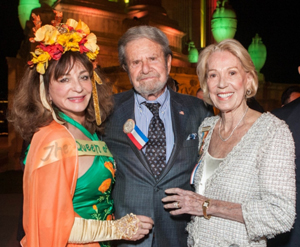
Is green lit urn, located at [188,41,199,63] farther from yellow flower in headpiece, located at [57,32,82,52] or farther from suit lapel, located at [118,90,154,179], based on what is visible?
yellow flower in headpiece, located at [57,32,82,52]

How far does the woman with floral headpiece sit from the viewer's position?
1772 millimetres

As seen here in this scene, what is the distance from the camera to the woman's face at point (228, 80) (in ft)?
6.97

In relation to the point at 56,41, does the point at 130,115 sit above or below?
below

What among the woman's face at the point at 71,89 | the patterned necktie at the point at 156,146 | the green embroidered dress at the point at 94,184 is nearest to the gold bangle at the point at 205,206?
the patterned necktie at the point at 156,146

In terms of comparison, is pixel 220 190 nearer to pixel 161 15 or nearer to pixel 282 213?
pixel 282 213

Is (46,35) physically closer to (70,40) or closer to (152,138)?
(70,40)

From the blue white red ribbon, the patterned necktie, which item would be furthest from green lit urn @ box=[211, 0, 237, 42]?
the blue white red ribbon

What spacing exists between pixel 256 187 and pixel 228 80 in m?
0.72

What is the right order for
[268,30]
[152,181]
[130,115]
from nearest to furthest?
[152,181] → [130,115] → [268,30]

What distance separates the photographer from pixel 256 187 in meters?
1.88

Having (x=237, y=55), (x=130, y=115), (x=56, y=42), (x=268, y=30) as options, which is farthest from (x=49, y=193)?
(x=268, y=30)

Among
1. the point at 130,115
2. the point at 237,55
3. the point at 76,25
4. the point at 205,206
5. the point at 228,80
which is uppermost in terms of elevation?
the point at 76,25

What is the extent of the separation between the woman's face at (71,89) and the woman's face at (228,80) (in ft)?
2.89

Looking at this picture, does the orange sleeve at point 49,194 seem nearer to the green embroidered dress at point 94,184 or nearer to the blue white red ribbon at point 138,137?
the green embroidered dress at point 94,184
